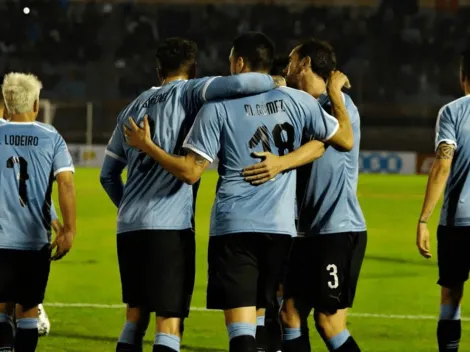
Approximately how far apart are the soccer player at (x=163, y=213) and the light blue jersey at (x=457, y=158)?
161 cm

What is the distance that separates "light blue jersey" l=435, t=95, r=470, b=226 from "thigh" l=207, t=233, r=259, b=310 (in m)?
1.57

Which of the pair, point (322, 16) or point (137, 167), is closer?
point (137, 167)

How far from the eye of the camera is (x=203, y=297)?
10.9 m

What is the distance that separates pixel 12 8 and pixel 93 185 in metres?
13.0

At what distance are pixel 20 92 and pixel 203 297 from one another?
5.23 metres

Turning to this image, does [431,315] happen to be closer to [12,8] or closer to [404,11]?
[404,11]

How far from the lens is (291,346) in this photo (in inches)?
245

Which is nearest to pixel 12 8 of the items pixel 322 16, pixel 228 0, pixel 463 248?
pixel 228 0

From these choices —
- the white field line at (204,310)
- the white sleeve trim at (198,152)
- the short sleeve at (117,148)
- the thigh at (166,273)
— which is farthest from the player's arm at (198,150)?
the white field line at (204,310)

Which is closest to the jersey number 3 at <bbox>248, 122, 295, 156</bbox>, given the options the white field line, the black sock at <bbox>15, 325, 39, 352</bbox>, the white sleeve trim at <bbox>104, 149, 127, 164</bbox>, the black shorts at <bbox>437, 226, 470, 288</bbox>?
the white sleeve trim at <bbox>104, 149, 127, 164</bbox>

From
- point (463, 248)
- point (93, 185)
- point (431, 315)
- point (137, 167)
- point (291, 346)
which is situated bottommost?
point (93, 185)

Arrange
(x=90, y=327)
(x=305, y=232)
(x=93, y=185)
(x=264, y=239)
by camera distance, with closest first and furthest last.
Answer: (x=264, y=239) → (x=305, y=232) → (x=90, y=327) → (x=93, y=185)

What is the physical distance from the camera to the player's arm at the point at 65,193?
6059mm

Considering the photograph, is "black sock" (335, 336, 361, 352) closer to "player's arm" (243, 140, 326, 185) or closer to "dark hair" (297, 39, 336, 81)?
"player's arm" (243, 140, 326, 185)
